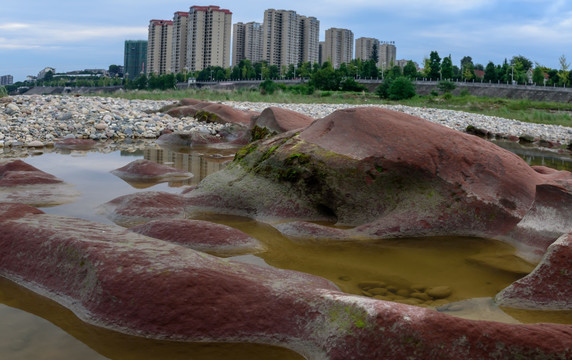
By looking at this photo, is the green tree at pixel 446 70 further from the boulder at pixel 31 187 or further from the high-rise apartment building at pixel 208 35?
the boulder at pixel 31 187

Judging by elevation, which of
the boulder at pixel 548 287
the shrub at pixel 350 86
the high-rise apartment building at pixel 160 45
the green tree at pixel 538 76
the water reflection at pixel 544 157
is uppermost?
the high-rise apartment building at pixel 160 45

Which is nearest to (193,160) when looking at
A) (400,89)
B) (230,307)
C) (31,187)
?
(31,187)

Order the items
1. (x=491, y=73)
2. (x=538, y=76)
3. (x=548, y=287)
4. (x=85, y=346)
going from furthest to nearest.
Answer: (x=491, y=73), (x=538, y=76), (x=548, y=287), (x=85, y=346)

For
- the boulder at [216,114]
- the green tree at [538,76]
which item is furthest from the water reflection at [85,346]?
the green tree at [538,76]

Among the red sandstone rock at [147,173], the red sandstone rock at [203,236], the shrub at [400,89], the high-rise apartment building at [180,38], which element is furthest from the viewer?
the high-rise apartment building at [180,38]

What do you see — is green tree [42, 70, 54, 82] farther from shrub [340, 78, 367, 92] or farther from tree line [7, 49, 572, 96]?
shrub [340, 78, 367, 92]

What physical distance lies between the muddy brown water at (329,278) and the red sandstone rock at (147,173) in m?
1.05

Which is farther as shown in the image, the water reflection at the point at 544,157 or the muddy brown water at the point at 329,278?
the water reflection at the point at 544,157

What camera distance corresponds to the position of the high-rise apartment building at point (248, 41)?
12475 cm

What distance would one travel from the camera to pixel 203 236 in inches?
156

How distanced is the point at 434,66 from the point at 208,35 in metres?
58.9

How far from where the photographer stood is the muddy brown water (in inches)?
91.4

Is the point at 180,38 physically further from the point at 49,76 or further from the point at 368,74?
the point at 368,74

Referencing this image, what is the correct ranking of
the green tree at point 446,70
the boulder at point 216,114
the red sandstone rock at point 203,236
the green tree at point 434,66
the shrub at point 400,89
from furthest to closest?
the green tree at point 434,66 → the green tree at point 446,70 → the shrub at point 400,89 → the boulder at point 216,114 → the red sandstone rock at point 203,236
